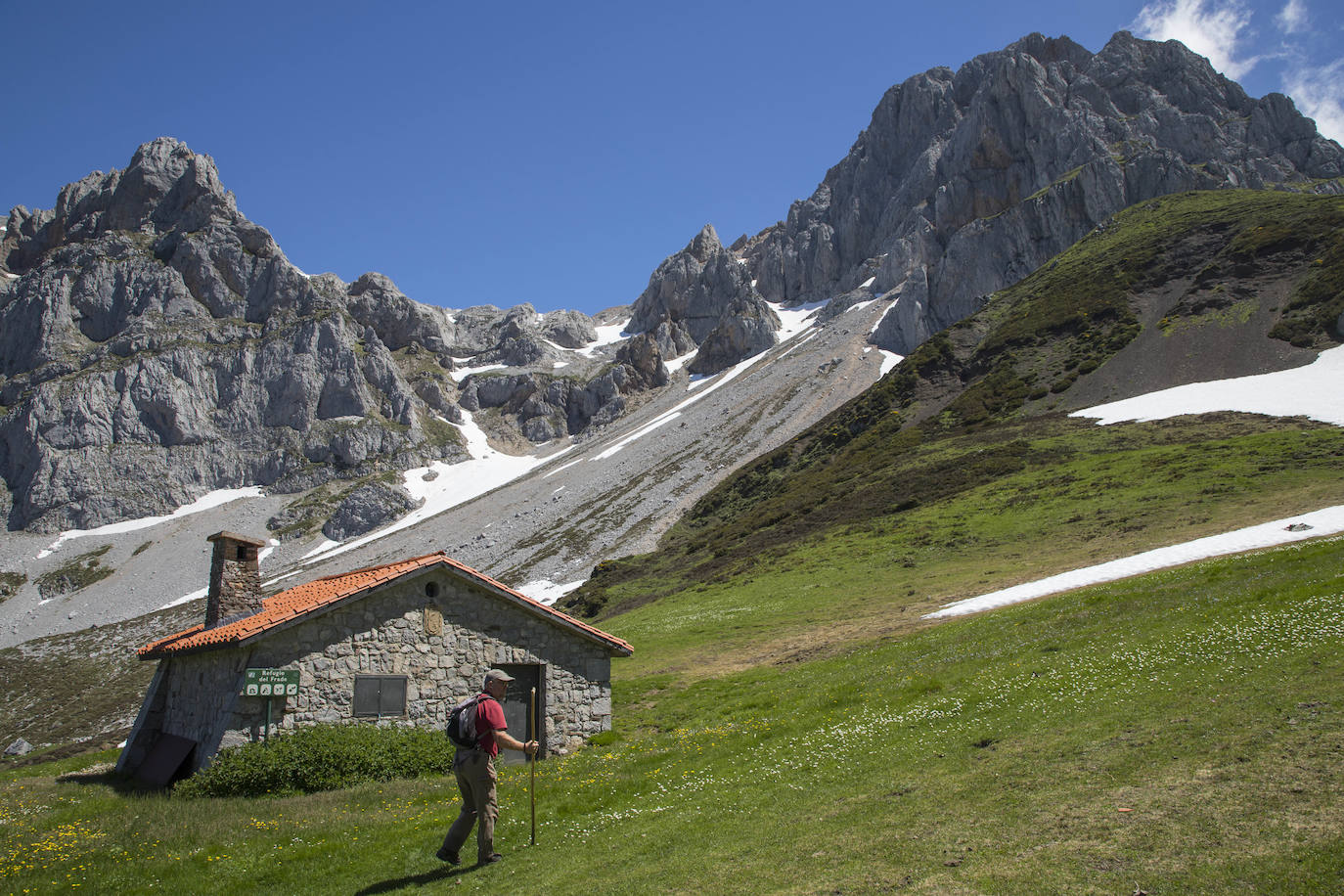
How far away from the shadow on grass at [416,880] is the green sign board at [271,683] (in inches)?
323

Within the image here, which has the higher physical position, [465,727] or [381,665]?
[381,665]

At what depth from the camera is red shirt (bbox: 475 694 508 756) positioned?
9.95m

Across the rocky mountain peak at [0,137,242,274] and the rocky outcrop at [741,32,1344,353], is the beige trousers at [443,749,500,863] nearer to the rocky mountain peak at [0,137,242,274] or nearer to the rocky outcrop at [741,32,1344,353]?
the rocky outcrop at [741,32,1344,353]

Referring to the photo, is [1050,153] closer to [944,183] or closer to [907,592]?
[944,183]

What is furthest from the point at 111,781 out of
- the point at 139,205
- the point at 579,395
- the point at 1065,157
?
the point at 139,205

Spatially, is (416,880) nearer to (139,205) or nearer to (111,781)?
(111,781)

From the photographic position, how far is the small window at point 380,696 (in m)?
17.4

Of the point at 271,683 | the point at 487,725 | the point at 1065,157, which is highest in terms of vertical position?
the point at 1065,157

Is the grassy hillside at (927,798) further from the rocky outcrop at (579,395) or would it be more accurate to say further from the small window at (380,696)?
the rocky outcrop at (579,395)

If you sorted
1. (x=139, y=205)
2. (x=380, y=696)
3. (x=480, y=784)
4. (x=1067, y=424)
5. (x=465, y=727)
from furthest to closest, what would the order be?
(x=139, y=205) < (x=1067, y=424) < (x=380, y=696) < (x=465, y=727) < (x=480, y=784)

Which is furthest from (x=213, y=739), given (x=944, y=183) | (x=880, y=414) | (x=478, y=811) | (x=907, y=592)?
(x=944, y=183)

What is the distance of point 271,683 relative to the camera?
53.7 ft

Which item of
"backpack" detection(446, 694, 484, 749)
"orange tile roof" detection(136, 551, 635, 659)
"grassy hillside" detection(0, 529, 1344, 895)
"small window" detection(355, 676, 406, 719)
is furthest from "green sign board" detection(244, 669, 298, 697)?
"backpack" detection(446, 694, 484, 749)

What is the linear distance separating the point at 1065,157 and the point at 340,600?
532 feet
